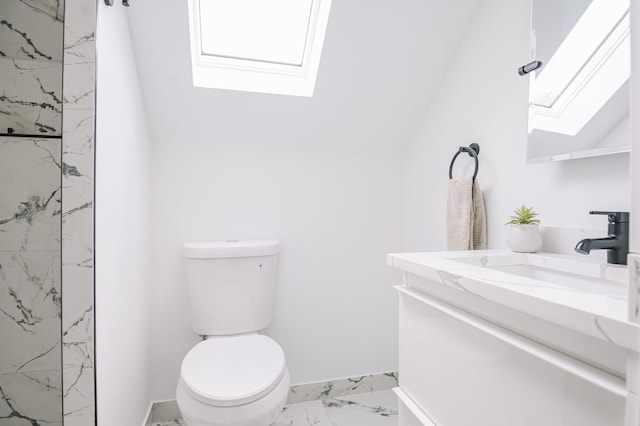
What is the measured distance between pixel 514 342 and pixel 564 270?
48 cm

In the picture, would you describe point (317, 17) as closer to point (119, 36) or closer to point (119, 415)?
point (119, 36)

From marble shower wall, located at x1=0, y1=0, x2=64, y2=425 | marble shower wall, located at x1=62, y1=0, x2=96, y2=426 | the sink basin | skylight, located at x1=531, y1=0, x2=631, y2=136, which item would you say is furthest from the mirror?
marble shower wall, located at x1=0, y1=0, x2=64, y2=425

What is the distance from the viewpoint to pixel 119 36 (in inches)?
46.6

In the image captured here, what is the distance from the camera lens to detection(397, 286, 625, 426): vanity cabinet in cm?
52

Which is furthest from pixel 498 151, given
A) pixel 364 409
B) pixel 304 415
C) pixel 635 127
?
pixel 304 415

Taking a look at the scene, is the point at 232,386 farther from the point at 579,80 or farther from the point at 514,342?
the point at 579,80

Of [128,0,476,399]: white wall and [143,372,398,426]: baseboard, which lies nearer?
[128,0,476,399]: white wall

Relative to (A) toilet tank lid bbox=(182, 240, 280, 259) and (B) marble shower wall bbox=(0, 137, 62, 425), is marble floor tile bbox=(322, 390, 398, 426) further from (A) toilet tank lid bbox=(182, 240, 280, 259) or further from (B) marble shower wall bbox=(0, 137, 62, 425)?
(B) marble shower wall bbox=(0, 137, 62, 425)

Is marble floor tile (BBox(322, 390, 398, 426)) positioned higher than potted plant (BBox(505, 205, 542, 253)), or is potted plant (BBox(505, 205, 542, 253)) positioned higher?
potted plant (BBox(505, 205, 542, 253))

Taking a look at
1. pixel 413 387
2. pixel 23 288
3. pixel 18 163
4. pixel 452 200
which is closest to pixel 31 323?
pixel 23 288

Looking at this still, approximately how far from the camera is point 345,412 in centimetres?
181

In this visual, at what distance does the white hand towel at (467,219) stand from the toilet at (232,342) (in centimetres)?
82

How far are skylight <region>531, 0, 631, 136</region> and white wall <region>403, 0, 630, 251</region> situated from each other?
Result: 4.1 inches

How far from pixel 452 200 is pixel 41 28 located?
149 cm
